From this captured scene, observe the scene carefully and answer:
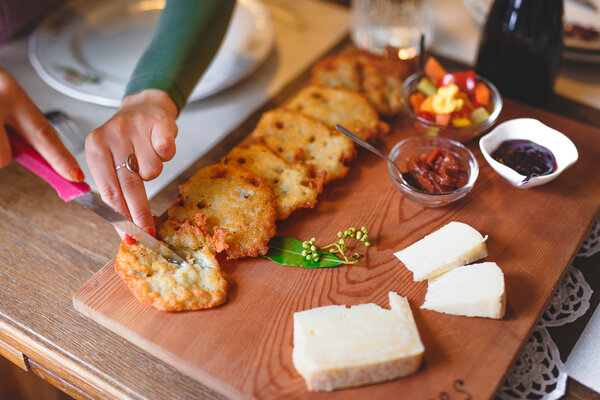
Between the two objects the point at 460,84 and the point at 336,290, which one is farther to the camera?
the point at 460,84

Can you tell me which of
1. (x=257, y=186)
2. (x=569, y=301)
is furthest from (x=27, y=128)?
(x=569, y=301)

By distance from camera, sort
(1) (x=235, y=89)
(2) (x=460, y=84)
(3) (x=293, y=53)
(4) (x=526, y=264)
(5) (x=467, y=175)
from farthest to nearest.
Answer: (3) (x=293, y=53)
(1) (x=235, y=89)
(2) (x=460, y=84)
(5) (x=467, y=175)
(4) (x=526, y=264)

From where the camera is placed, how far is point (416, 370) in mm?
1289

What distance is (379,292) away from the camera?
4.82ft

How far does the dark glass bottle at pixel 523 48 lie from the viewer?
1.96m

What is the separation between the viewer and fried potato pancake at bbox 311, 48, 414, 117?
2.09m

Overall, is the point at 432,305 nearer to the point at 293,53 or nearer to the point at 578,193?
the point at 578,193

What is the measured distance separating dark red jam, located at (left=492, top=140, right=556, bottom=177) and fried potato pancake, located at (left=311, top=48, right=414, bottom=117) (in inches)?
17.7

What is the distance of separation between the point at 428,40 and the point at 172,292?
1.82 metres

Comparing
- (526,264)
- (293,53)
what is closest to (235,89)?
(293,53)

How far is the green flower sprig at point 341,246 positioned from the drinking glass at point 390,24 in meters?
1.20

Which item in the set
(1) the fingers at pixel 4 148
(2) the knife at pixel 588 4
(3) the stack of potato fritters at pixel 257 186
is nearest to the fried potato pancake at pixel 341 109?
(3) the stack of potato fritters at pixel 257 186

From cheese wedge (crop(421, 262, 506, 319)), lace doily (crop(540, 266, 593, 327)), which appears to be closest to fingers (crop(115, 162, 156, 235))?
cheese wedge (crop(421, 262, 506, 319))

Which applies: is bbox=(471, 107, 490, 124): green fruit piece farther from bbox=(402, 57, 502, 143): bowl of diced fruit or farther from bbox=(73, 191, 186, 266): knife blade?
bbox=(73, 191, 186, 266): knife blade
